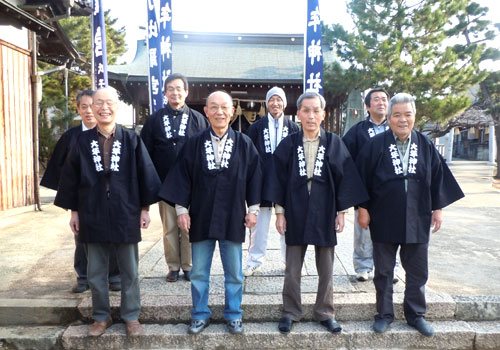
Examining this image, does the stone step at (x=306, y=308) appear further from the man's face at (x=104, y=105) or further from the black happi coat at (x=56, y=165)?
the man's face at (x=104, y=105)

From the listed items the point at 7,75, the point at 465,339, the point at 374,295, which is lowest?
the point at 465,339

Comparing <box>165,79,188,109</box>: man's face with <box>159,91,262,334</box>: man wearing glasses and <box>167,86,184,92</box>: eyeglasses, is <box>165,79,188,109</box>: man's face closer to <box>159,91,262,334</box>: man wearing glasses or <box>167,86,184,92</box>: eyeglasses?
<box>167,86,184,92</box>: eyeglasses

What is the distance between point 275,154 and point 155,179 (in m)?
1.07

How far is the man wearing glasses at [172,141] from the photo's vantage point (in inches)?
157

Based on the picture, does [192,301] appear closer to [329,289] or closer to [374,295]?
[329,289]

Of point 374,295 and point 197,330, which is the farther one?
point 374,295

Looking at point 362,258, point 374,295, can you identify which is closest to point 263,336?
point 374,295

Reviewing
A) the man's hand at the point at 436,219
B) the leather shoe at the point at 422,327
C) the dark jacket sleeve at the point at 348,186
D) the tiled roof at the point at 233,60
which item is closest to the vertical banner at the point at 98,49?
the tiled roof at the point at 233,60

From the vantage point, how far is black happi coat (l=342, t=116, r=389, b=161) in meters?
4.11

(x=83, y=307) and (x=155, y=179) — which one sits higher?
(x=155, y=179)

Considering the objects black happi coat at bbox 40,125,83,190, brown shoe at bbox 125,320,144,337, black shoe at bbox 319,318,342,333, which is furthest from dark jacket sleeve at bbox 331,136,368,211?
black happi coat at bbox 40,125,83,190

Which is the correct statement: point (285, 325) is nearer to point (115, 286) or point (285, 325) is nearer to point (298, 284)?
point (298, 284)

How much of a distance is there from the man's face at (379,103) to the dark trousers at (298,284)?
5.42ft

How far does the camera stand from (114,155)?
3254 millimetres
